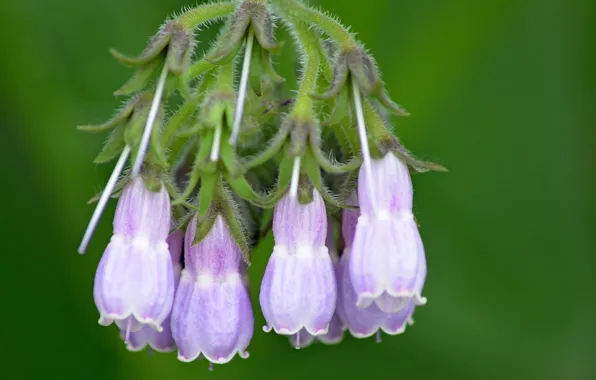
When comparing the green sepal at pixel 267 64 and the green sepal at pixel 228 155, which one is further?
the green sepal at pixel 267 64

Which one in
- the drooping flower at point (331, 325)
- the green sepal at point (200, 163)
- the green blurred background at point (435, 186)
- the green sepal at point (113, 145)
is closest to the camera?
the green sepal at point (200, 163)

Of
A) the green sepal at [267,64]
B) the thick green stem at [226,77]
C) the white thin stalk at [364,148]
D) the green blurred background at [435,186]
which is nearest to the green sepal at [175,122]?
the thick green stem at [226,77]

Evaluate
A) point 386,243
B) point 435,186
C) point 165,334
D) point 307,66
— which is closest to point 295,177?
point 386,243

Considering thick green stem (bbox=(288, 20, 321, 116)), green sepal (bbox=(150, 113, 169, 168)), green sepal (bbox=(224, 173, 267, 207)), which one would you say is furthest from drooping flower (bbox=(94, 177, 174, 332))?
thick green stem (bbox=(288, 20, 321, 116))

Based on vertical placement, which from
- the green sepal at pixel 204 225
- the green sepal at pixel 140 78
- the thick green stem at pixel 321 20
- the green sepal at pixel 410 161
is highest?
the thick green stem at pixel 321 20

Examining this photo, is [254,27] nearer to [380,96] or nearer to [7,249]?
[380,96]

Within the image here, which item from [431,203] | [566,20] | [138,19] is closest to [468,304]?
[431,203]

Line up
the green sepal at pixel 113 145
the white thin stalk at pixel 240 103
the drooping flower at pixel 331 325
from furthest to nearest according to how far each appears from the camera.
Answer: the drooping flower at pixel 331 325 < the green sepal at pixel 113 145 < the white thin stalk at pixel 240 103

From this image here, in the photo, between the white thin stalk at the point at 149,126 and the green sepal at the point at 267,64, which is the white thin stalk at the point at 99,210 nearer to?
the white thin stalk at the point at 149,126
